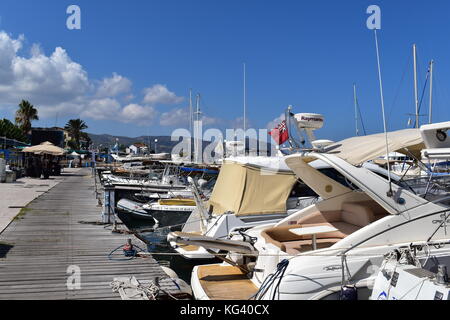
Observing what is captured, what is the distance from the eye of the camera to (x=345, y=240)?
554 cm

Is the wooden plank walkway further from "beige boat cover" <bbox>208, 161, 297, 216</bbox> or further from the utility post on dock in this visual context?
"beige boat cover" <bbox>208, 161, 297, 216</bbox>

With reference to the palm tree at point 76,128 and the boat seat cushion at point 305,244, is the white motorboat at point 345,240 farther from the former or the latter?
the palm tree at point 76,128

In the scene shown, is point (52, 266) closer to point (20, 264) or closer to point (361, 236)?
point (20, 264)

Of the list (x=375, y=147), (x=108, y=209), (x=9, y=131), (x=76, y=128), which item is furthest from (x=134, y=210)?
(x=76, y=128)

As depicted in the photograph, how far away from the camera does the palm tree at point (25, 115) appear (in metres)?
73.0

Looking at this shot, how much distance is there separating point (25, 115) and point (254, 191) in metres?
74.7

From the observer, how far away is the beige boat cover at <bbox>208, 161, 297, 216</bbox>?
10750 millimetres

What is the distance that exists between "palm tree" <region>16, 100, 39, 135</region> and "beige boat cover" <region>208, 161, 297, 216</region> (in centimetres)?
7292

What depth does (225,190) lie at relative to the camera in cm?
1156

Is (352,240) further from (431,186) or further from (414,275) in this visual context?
(431,186)
